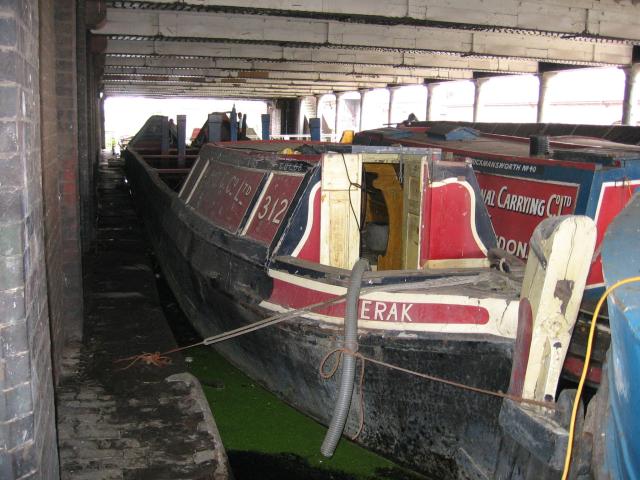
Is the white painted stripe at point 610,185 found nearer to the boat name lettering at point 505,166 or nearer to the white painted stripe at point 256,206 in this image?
the boat name lettering at point 505,166

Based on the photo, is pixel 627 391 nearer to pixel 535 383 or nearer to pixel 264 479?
pixel 535 383

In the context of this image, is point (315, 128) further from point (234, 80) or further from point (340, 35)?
point (234, 80)

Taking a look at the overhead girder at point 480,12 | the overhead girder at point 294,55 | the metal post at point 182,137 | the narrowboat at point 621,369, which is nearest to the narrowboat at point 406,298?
the narrowboat at point 621,369

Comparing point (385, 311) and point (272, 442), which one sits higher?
point (385, 311)

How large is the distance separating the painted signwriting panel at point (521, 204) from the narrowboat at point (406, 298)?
3.28 feet

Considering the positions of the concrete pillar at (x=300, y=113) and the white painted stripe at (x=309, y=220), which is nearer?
the white painted stripe at (x=309, y=220)

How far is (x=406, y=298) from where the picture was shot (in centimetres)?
414

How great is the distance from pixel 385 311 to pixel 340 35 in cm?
966

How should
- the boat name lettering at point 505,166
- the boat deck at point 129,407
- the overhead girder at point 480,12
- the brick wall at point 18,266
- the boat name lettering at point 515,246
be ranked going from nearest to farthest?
the brick wall at point 18,266
the boat deck at point 129,407
the boat name lettering at point 515,246
the boat name lettering at point 505,166
the overhead girder at point 480,12

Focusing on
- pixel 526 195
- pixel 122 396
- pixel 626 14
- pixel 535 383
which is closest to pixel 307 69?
pixel 626 14

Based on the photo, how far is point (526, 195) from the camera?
6215 millimetres

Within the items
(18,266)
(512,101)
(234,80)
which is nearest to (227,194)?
(18,266)

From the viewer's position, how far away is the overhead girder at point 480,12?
959 centimetres

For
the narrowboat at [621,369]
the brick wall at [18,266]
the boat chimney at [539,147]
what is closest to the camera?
the narrowboat at [621,369]
